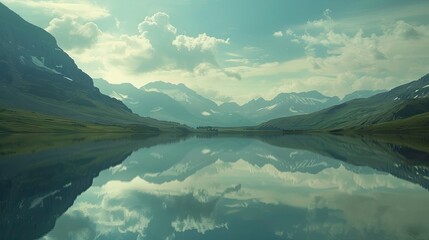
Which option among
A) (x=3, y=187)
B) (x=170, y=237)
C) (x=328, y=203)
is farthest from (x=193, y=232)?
(x=3, y=187)

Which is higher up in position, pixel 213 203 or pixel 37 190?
pixel 213 203

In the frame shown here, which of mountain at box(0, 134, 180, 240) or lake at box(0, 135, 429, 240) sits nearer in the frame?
lake at box(0, 135, 429, 240)

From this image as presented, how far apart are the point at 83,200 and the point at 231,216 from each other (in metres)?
19.1

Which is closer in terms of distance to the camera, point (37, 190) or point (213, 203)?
point (213, 203)

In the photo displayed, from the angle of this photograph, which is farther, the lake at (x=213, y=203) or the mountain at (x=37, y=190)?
the mountain at (x=37, y=190)

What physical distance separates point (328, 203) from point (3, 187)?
39067 millimetres

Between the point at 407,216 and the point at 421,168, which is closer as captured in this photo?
the point at 407,216

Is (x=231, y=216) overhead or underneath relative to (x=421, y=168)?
underneath

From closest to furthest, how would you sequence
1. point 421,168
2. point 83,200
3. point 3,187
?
point 83,200 < point 3,187 < point 421,168

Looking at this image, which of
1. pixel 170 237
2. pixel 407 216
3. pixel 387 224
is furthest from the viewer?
pixel 407 216

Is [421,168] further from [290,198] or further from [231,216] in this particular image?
[231,216]

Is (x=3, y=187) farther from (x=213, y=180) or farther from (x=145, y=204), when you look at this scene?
A: (x=213, y=180)

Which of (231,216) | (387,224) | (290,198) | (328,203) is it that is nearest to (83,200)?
(231,216)

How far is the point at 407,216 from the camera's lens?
1316 inches
